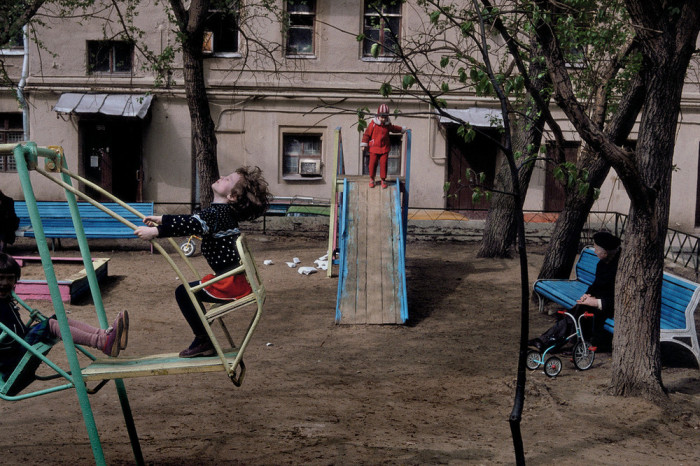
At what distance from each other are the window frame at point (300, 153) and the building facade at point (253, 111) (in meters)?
0.03

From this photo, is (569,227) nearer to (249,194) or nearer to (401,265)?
(401,265)

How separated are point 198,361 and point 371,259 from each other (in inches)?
231

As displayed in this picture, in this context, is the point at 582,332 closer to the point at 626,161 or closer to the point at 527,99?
the point at 626,161

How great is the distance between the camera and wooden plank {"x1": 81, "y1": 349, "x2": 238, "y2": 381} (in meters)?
3.59

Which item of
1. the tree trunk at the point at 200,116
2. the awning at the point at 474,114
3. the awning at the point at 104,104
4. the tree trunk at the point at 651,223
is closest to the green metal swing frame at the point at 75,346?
the tree trunk at the point at 651,223

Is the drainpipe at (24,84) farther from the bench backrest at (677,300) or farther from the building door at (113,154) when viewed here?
the bench backrest at (677,300)

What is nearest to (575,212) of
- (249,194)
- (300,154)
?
(249,194)

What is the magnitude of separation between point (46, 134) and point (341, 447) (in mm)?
16721

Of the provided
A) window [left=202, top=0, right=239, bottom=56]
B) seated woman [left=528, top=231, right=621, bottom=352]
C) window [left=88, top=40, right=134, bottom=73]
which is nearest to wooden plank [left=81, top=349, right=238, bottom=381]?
seated woman [left=528, top=231, right=621, bottom=352]

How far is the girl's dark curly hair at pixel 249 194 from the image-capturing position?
4.33 meters

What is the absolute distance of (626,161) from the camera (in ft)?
16.8

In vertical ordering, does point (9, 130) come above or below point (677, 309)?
above

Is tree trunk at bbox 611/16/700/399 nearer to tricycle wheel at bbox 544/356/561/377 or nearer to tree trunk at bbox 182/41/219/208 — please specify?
tricycle wheel at bbox 544/356/561/377

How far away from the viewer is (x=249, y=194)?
4344 millimetres
